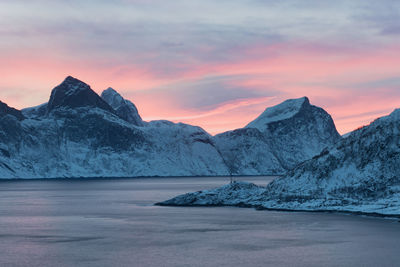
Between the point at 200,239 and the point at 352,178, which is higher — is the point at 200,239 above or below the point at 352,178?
below

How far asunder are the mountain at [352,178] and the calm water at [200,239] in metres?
5.35

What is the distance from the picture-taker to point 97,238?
63.4 m

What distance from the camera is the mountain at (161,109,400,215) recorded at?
8825 cm

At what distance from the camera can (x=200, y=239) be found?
6275cm

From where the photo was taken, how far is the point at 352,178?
92500 mm

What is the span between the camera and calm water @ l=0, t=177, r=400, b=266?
162ft

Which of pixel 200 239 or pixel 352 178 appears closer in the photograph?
pixel 200 239

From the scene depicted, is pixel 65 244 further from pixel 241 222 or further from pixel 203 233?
pixel 241 222

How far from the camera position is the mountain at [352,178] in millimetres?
88250

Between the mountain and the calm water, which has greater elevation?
the mountain

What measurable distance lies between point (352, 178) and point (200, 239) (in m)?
38.0

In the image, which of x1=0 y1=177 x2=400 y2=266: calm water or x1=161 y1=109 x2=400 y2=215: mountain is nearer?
x1=0 y1=177 x2=400 y2=266: calm water

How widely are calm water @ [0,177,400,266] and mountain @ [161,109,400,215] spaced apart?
5346mm

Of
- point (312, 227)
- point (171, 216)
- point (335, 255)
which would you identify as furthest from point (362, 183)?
point (335, 255)
